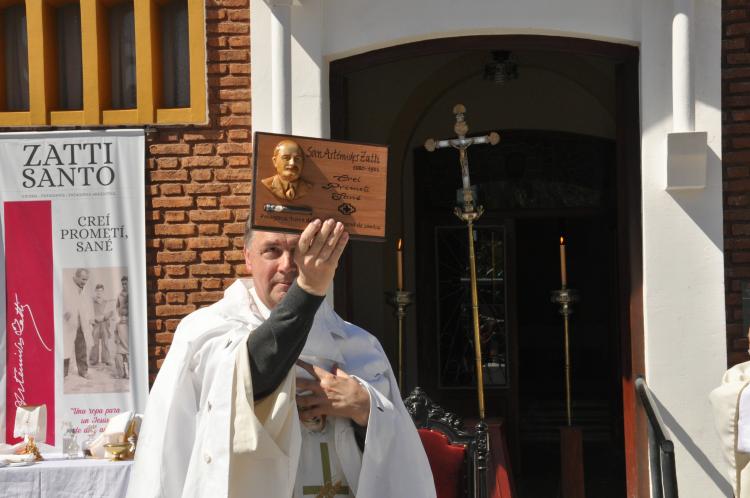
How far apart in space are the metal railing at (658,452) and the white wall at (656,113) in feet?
0.30

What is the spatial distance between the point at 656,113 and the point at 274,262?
3.63 m

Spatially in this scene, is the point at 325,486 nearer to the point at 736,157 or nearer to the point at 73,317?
the point at 73,317

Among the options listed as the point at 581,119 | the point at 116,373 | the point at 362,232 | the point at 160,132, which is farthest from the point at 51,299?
the point at 581,119

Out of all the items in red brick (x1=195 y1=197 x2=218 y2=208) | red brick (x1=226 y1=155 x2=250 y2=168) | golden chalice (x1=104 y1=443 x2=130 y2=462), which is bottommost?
golden chalice (x1=104 y1=443 x2=130 y2=462)

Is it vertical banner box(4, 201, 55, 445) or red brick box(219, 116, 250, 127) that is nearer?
red brick box(219, 116, 250, 127)

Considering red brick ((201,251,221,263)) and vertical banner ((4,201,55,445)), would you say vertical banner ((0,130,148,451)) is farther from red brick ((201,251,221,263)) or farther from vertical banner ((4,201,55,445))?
red brick ((201,251,221,263))

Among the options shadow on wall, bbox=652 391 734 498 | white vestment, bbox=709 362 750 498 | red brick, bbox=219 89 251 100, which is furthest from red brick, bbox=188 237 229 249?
white vestment, bbox=709 362 750 498

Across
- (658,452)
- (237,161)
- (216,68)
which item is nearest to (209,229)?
(237,161)

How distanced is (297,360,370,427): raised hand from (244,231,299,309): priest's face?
24 cm

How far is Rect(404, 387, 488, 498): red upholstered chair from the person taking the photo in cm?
508

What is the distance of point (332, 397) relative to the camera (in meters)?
3.36

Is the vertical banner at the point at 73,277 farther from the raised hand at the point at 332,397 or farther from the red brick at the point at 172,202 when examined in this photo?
the raised hand at the point at 332,397

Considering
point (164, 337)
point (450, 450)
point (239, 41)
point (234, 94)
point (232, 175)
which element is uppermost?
point (239, 41)

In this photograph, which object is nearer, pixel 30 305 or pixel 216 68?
pixel 216 68
